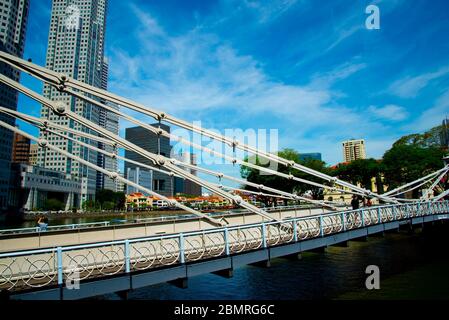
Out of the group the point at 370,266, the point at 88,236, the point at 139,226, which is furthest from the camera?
the point at 370,266

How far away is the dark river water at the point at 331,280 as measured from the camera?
14.6 metres

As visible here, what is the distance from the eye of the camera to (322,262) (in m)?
21.4

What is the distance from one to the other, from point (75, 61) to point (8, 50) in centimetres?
4253

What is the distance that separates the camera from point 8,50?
10950cm

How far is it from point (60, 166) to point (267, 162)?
354 ft

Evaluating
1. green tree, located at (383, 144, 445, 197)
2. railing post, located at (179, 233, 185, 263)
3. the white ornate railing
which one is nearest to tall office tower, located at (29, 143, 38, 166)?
green tree, located at (383, 144, 445, 197)

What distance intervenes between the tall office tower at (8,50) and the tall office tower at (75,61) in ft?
73.9

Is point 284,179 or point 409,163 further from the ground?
point 409,163

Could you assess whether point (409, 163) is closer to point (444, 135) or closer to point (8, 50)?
point (444, 135)

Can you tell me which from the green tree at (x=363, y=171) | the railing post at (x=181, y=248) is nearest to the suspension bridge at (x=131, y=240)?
the railing post at (x=181, y=248)

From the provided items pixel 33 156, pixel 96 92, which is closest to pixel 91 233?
pixel 96 92

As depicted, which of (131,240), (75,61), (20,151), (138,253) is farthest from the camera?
(20,151)
